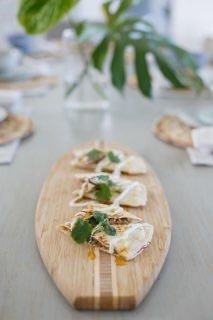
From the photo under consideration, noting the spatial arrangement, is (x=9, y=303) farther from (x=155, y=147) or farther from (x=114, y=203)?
(x=155, y=147)

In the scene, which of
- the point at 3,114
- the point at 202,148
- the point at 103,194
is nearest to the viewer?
the point at 103,194

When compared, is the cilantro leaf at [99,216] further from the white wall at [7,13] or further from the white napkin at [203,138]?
the white wall at [7,13]

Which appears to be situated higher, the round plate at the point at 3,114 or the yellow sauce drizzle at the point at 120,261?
the round plate at the point at 3,114

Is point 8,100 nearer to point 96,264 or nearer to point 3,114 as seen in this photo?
point 3,114

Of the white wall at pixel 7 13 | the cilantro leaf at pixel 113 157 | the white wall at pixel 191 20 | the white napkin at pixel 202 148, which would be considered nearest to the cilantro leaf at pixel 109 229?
the cilantro leaf at pixel 113 157

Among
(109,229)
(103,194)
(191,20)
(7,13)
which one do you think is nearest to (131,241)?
(109,229)
